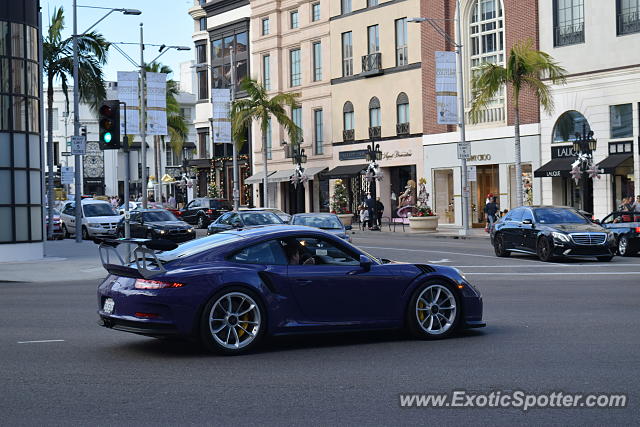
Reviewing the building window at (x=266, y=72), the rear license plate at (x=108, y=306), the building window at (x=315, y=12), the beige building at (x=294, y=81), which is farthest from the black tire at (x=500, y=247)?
the building window at (x=266, y=72)

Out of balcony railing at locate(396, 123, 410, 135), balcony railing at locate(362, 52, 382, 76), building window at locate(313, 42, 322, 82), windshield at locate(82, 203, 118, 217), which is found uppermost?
building window at locate(313, 42, 322, 82)

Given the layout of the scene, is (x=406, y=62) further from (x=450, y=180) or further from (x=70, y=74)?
(x=70, y=74)

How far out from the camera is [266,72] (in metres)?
70.9

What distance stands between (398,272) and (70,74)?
116 ft

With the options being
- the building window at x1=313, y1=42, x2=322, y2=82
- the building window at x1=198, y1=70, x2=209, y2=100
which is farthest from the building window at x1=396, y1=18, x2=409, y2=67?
the building window at x1=198, y1=70, x2=209, y2=100

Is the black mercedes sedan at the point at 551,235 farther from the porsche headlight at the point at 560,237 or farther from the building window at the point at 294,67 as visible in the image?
the building window at the point at 294,67

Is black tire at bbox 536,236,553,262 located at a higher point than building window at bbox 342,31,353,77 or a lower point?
lower

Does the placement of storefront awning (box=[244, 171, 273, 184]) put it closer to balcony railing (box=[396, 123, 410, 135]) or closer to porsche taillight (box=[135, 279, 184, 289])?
balcony railing (box=[396, 123, 410, 135])

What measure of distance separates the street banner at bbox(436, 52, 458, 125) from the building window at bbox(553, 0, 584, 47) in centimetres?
617

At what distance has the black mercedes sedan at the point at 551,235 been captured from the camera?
25.5 m

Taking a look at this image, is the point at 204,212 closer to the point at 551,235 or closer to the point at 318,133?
the point at 318,133

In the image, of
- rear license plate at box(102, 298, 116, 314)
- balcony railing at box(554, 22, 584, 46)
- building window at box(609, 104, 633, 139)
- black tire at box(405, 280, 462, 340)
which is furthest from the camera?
balcony railing at box(554, 22, 584, 46)

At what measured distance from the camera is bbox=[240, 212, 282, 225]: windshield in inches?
1368

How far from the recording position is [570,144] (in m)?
45.7
